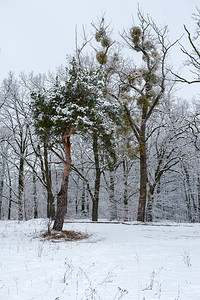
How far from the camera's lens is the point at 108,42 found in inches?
566

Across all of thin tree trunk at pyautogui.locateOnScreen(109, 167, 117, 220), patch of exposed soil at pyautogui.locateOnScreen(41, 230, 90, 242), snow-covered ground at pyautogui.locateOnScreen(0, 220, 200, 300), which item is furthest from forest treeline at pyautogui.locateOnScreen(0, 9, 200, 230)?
snow-covered ground at pyautogui.locateOnScreen(0, 220, 200, 300)

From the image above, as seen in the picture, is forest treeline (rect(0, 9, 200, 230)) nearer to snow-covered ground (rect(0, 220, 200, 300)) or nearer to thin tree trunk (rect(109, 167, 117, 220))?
thin tree trunk (rect(109, 167, 117, 220))

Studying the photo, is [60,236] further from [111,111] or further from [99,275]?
[111,111]

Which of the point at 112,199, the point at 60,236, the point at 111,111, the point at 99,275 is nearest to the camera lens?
the point at 99,275

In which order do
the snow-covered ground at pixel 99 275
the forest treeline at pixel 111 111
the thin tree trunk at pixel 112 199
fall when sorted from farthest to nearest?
the thin tree trunk at pixel 112 199
the forest treeline at pixel 111 111
the snow-covered ground at pixel 99 275

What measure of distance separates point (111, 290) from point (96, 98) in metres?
7.16

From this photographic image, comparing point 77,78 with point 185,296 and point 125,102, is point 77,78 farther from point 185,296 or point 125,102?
point 185,296

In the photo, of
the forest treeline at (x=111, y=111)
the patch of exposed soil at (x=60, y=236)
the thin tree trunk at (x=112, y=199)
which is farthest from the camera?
the thin tree trunk at (x=112, y=199)

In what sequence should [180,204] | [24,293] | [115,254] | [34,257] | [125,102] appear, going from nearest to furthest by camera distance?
1. [24,293]
2. [34,257]
3. [115,254]
4. [125,102]
5. [180,204]

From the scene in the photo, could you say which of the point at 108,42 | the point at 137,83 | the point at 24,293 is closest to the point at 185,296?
the point at 24,293

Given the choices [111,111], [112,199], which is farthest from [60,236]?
[112,199]

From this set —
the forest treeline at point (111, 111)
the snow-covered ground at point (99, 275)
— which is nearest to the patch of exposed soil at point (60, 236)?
the forest treeline at point (111, 111)

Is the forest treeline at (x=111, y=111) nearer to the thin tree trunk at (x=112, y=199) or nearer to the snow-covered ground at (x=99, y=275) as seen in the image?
the thin tree trunk at (x=112, y=199)

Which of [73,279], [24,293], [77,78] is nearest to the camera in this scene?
[24,293]
